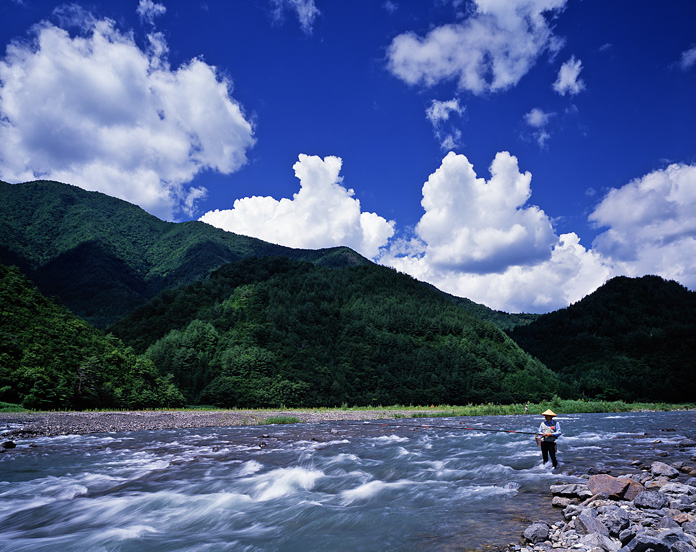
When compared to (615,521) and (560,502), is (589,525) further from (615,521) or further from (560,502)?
(560,502)

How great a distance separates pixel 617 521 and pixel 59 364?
51742 millimetres

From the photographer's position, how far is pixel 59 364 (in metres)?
44.2

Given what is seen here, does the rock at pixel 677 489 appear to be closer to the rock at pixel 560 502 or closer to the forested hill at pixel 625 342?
the rock at pixel 560 502

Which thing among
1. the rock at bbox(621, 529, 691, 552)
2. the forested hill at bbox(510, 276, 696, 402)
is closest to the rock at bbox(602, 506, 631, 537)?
the rock at bbox(621, 529, 691, 552)

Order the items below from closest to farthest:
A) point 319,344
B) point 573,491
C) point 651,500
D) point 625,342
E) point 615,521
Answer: point 615,521
point 651,500
point 573,491
point 319,344
point 625,342

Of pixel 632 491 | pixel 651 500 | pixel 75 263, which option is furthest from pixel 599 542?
pixel 75 263

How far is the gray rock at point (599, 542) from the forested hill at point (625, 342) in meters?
107

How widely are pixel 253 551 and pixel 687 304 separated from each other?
225 m

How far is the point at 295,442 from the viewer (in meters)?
25.5

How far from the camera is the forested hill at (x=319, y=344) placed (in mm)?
86188

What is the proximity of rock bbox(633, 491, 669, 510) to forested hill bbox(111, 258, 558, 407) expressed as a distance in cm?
7251

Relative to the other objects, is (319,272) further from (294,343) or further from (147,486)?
(147,486)

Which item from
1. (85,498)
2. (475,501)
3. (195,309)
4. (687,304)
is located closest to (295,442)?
(85,498)

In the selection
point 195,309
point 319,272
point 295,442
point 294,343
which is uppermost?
point 319,272
